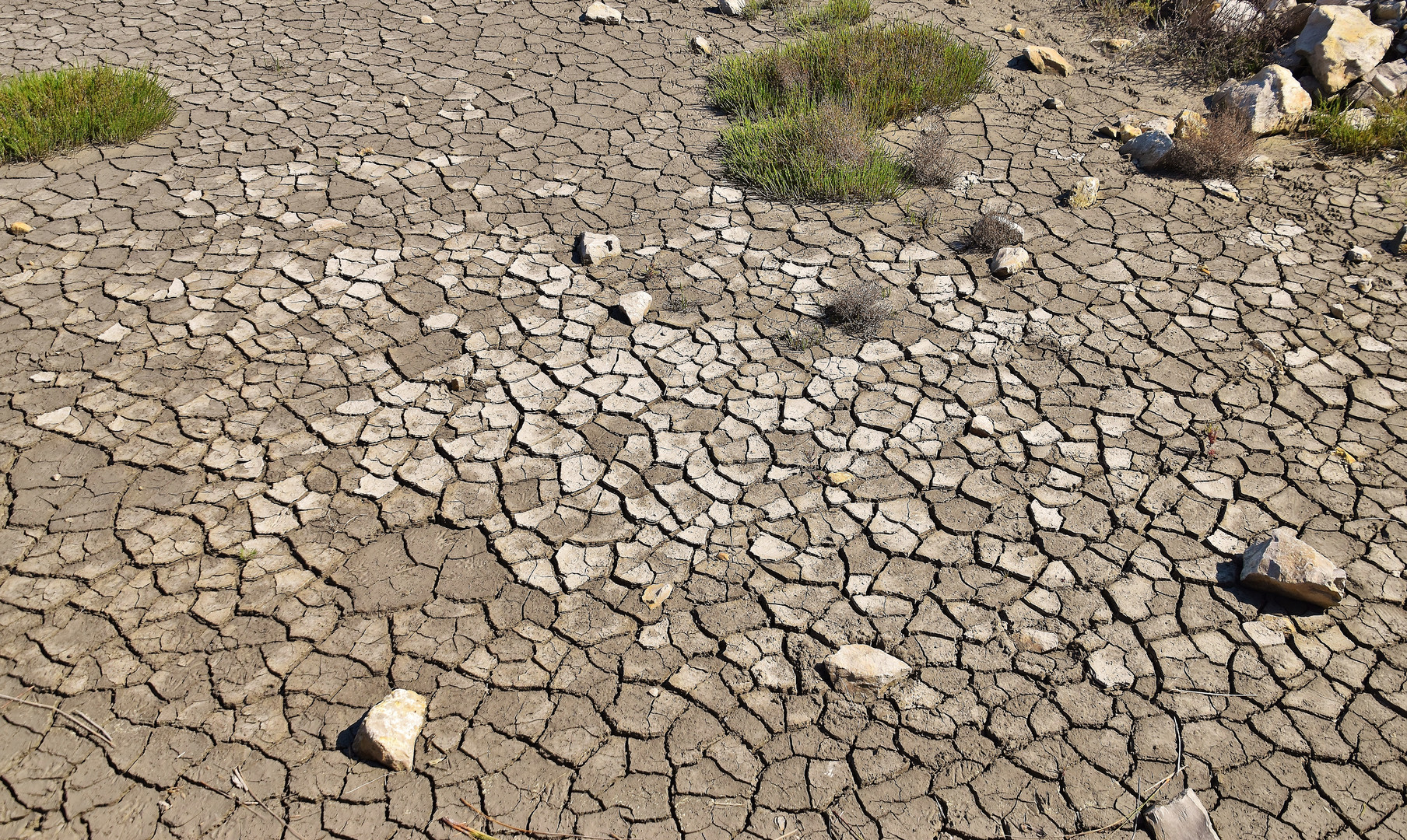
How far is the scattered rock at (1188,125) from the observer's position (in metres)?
6.41

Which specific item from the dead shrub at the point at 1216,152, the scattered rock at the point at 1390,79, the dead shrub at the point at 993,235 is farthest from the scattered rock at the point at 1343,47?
the dead shrub at the point at 993,235

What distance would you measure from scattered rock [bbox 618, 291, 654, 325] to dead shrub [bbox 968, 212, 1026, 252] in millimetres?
2020

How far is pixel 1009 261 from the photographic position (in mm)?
5430

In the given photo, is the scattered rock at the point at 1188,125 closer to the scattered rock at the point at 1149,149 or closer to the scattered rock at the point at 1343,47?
the scattered rock at the point at 1149,149

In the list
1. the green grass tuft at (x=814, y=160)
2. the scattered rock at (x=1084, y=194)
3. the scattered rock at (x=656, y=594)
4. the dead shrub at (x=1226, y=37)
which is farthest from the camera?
Answer: the dead shrub at (x=1226, y=37)

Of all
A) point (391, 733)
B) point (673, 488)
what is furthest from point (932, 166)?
point (391, 733)

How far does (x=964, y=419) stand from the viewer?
15.0 ft

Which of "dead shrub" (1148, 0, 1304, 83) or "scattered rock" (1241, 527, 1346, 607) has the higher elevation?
"dead shrub" (1148, 0, 1304, 83)

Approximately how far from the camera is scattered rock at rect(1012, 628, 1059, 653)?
3590 millimetres

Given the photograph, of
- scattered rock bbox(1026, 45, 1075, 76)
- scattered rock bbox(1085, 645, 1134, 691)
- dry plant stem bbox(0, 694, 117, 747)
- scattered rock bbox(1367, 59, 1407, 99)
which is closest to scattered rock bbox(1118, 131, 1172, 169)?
scattered rock bbox(1026, 45, 1075, 76)

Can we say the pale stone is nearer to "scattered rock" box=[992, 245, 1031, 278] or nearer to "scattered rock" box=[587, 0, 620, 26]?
"scattered rock" box=[992, 245, 1031, 278]

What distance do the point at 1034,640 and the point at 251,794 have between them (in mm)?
2912

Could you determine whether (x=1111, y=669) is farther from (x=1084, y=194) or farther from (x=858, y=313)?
(x=1084, y=194)

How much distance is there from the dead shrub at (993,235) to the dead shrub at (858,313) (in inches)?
35.8
